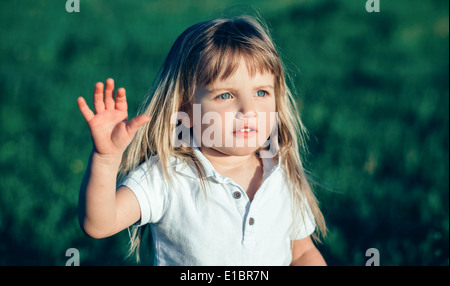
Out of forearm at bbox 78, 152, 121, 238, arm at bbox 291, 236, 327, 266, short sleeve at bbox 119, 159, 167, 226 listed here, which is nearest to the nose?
short sleeve at bbox 119, 159, 167, 226

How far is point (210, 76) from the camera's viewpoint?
6.84 ft

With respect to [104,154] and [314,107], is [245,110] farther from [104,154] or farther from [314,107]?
[314,107]

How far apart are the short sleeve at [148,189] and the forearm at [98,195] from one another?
0.54 feet

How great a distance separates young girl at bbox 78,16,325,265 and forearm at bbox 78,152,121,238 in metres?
0.01

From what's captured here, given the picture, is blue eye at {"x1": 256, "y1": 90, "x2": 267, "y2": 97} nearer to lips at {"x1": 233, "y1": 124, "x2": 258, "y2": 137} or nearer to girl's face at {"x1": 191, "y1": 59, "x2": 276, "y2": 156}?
girl's face at {"x1": 191, "y1": 59, "x2": 276, "y2": 156}

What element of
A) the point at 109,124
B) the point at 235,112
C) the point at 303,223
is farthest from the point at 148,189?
the point at 303,223

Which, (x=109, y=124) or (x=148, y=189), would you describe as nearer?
(x=109, y=124)

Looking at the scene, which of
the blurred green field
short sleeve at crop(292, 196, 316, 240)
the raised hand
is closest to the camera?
the raised hand

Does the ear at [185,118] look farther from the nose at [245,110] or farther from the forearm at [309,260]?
the forearm at [309,260]

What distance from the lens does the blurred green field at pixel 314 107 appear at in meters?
3.15

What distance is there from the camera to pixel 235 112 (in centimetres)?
203

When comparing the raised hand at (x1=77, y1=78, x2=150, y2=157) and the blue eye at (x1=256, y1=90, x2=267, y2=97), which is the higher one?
the blue eye at (x1=256, y1=90, x2=267, y2=97)

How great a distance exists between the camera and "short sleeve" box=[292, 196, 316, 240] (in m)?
2.35

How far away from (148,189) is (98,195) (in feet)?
0.94
